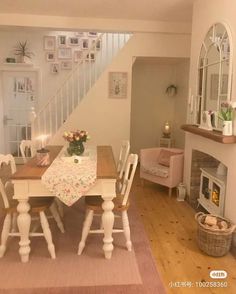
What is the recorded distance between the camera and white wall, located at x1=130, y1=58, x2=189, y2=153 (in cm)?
606

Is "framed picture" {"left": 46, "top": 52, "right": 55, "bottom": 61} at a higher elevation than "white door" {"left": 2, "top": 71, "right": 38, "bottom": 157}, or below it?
higher

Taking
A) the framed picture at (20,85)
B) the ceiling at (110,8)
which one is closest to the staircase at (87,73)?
the framed picture at (20,85)

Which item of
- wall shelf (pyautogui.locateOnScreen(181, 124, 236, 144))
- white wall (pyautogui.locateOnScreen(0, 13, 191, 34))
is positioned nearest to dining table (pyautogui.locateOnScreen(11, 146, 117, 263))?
wall shelf (pyautogui.locateOnScreen(181, 124, 236, 144))

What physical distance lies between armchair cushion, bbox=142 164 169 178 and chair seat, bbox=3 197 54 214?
2.03 meters

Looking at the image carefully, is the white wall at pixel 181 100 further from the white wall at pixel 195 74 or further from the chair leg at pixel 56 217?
the chair leg at pixel 56 217

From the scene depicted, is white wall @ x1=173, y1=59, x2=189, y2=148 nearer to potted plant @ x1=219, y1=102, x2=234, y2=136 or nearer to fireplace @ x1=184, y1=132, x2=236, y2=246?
fireplace @ x1=184, y1=132, x2=236, y2=246

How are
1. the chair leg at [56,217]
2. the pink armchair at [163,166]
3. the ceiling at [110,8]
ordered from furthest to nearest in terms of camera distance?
the pink armchair at [163,166] < the ceiling at [110,8] < the chair leg at [56,217]

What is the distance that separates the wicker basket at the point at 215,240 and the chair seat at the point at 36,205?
1491 millimetres

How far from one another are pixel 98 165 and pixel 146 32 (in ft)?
10.3

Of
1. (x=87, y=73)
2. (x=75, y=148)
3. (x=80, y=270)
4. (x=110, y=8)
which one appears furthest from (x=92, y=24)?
(x=80, y=270)

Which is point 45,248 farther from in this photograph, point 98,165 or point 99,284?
point 98,165

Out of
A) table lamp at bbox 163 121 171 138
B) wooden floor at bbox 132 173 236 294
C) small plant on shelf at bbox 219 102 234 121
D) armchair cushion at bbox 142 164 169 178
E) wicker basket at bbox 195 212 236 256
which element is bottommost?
wooden floor at bbox 132 173 236 294

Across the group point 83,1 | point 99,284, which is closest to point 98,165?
point 99,284

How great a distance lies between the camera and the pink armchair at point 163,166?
14.0ft
